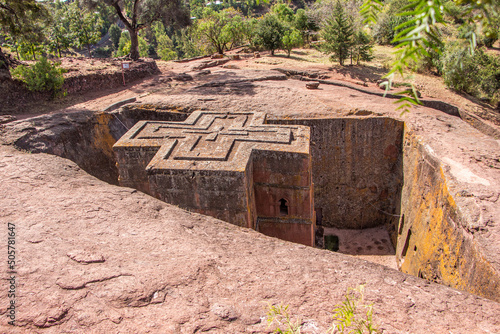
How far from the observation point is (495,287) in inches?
152

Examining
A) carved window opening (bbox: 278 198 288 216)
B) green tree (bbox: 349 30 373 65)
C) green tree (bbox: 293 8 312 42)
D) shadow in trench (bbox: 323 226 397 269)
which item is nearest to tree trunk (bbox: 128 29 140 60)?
green tree (bbox: 349 30 373 65)

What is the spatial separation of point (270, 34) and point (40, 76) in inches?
487

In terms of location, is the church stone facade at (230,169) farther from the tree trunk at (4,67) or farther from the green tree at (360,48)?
the green tree at (360,48)

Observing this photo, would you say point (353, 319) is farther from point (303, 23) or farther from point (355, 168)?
point (303, 23)

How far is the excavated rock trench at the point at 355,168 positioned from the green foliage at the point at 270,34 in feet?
37.1

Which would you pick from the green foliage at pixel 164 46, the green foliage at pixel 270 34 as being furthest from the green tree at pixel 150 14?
the green foliage at pixel 164 46

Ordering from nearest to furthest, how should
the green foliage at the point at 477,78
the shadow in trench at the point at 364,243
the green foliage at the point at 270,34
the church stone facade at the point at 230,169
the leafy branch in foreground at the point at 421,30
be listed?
the leafy branch in foreground at the point at 421,30, the church stone facade at the point at 230,169, the shadow in trench at the point at 364,243, the green foliage at the point at 477,78, the green foliage at the point at 270,34

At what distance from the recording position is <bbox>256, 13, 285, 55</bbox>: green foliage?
19.0 meters

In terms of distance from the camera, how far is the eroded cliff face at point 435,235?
172 inches

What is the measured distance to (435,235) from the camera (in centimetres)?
593

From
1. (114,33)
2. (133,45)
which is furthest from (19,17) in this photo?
(114,33)

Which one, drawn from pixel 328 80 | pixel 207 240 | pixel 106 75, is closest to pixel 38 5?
pixel 106 75

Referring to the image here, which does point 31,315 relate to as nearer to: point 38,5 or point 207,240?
point 207,240

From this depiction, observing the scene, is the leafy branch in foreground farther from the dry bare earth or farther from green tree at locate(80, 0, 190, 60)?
green tree at locate(80, 0, 190, 60)
